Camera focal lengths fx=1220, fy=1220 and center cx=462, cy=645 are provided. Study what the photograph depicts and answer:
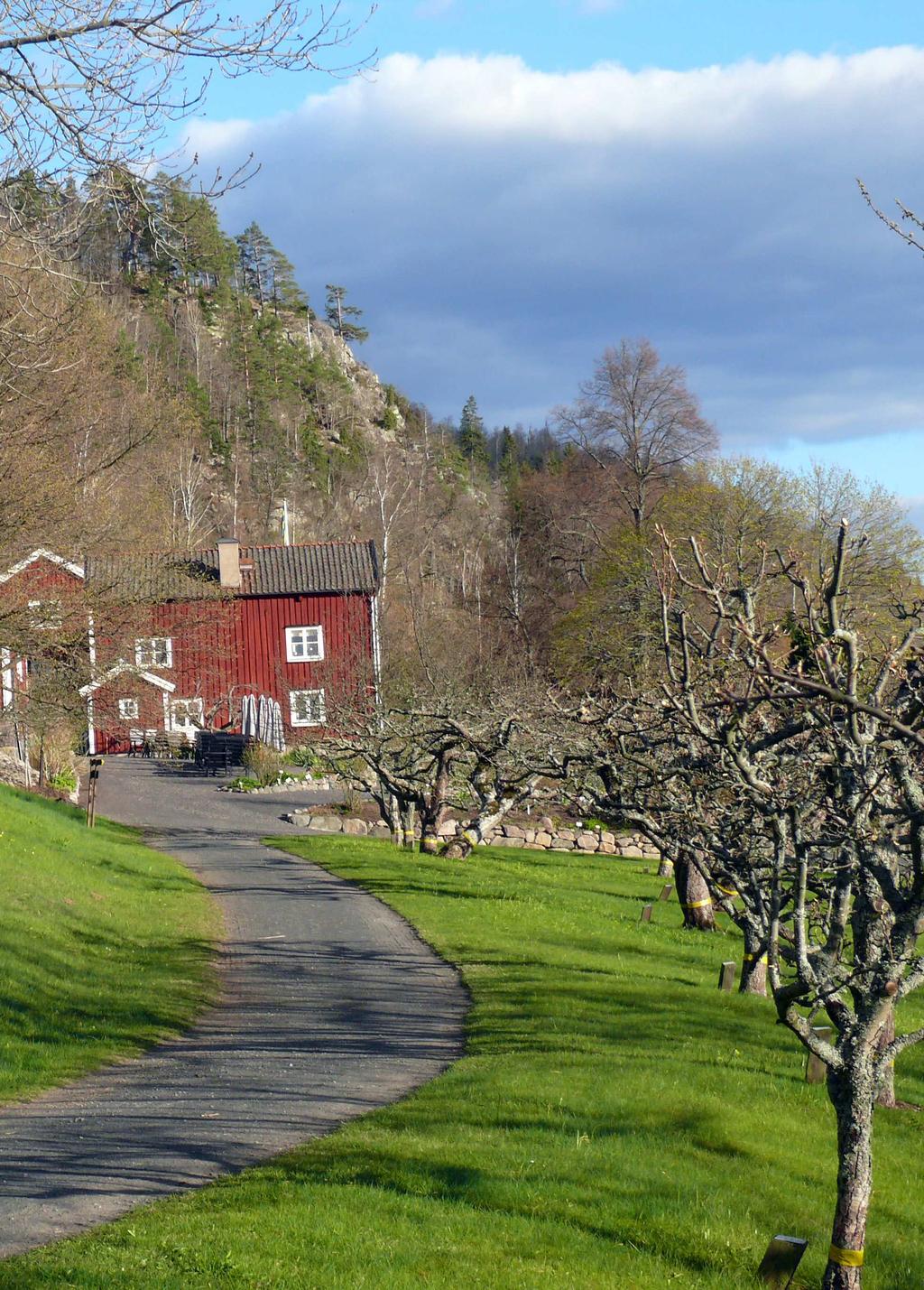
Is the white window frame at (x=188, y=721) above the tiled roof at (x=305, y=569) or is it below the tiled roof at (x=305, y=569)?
below

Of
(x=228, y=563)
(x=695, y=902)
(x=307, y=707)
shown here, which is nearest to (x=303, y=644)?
(x=228, y=563)

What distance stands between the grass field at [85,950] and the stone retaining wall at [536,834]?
26.2ft

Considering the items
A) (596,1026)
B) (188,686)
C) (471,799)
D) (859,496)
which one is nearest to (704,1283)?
(596,1026)

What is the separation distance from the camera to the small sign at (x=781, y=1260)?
5.97 m

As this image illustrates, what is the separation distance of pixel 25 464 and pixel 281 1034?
11.1 m

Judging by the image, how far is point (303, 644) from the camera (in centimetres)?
4750

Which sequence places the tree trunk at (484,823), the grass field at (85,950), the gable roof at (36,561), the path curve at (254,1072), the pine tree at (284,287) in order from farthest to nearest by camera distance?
the pine tree at (284,287), the tree trunk at (484,823), the gable roof at (36,561), the grass field at (85,950), the path curve at (254,1072)

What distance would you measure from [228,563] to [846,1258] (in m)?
42.5

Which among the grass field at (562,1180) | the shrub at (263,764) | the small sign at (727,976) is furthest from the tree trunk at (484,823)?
the shrub at (263,764)

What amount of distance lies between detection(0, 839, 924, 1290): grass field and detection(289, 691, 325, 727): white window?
19.7 meters

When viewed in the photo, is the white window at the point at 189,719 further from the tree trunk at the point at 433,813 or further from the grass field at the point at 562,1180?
the grass field at the point at 562,1180

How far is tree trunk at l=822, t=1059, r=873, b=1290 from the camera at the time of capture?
6.00m

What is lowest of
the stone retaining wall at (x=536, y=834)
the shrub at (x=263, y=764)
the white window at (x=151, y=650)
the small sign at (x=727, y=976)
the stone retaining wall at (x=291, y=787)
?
the stone retaining wall at (x=536, y=834)

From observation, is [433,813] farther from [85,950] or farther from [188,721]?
[188,721]
